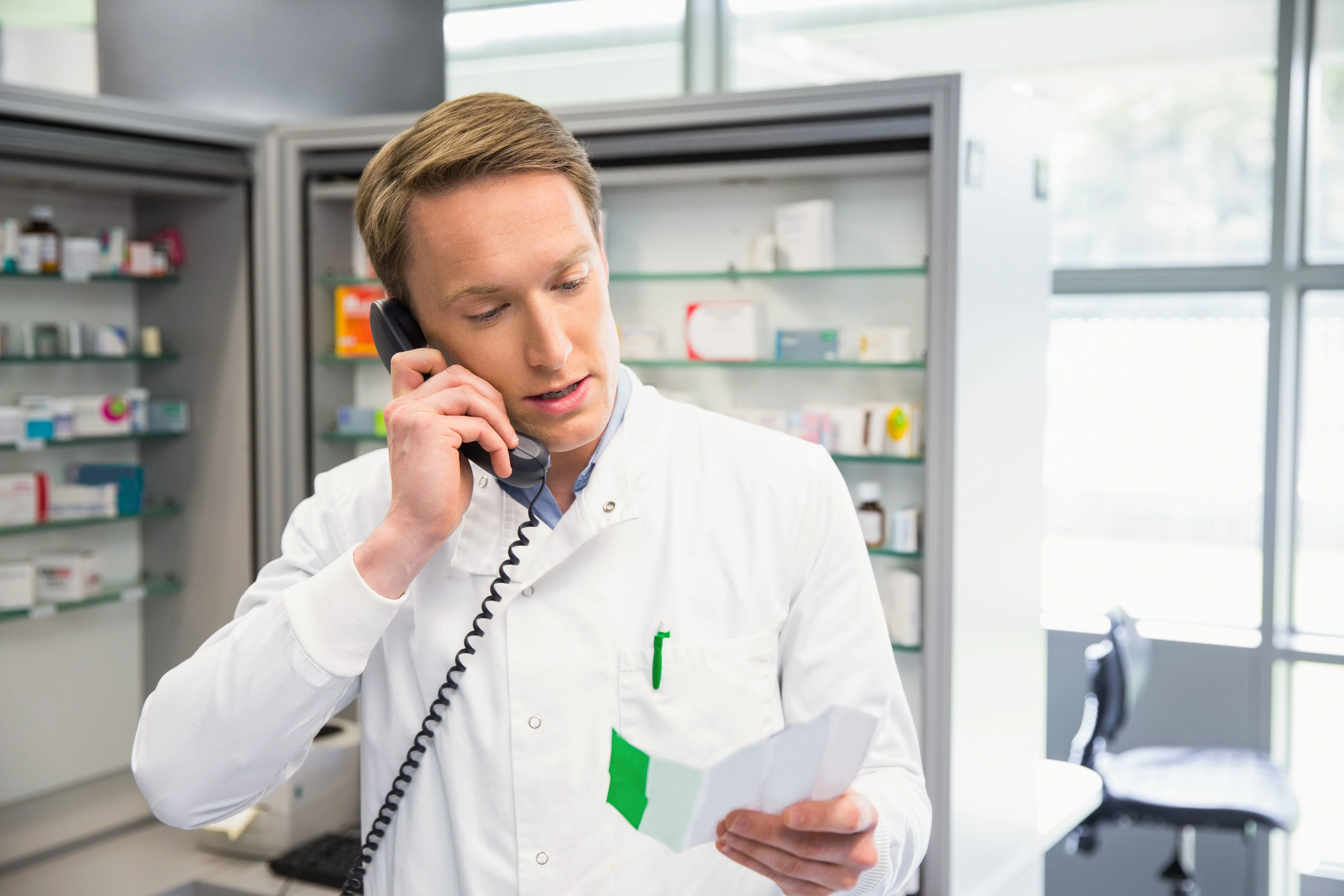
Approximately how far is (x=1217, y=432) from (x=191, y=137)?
3589 millimetres

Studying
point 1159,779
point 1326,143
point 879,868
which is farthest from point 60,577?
point 1326,143

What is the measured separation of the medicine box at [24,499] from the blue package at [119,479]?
0.09m

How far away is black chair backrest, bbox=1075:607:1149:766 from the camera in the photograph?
146 inches

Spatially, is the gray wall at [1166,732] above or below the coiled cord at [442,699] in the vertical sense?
below

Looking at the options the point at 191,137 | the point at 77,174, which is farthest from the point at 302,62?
the point at 77,174

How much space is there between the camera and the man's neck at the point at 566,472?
1413 millimetres

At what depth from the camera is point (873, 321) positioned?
2.74 m

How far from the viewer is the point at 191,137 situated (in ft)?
9.06

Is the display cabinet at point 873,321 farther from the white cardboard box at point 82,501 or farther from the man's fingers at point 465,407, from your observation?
the man's fingers at point 465,407

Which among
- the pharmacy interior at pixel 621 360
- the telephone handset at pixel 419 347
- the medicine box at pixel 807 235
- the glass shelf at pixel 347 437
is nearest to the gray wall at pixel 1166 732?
the pharmacy interior at pixel 621 360

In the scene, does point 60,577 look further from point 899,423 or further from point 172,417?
point 899,423

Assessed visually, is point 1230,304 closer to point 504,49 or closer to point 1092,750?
A: point 1092,750

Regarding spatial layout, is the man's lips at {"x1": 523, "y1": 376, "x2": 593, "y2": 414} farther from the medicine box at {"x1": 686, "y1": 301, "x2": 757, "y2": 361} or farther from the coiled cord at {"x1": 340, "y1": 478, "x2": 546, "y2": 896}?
the medicine box at {"x1": 686, "y1": 301, "x2": 757, "y2": 361}

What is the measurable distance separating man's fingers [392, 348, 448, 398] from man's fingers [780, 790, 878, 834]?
2.20 ft
